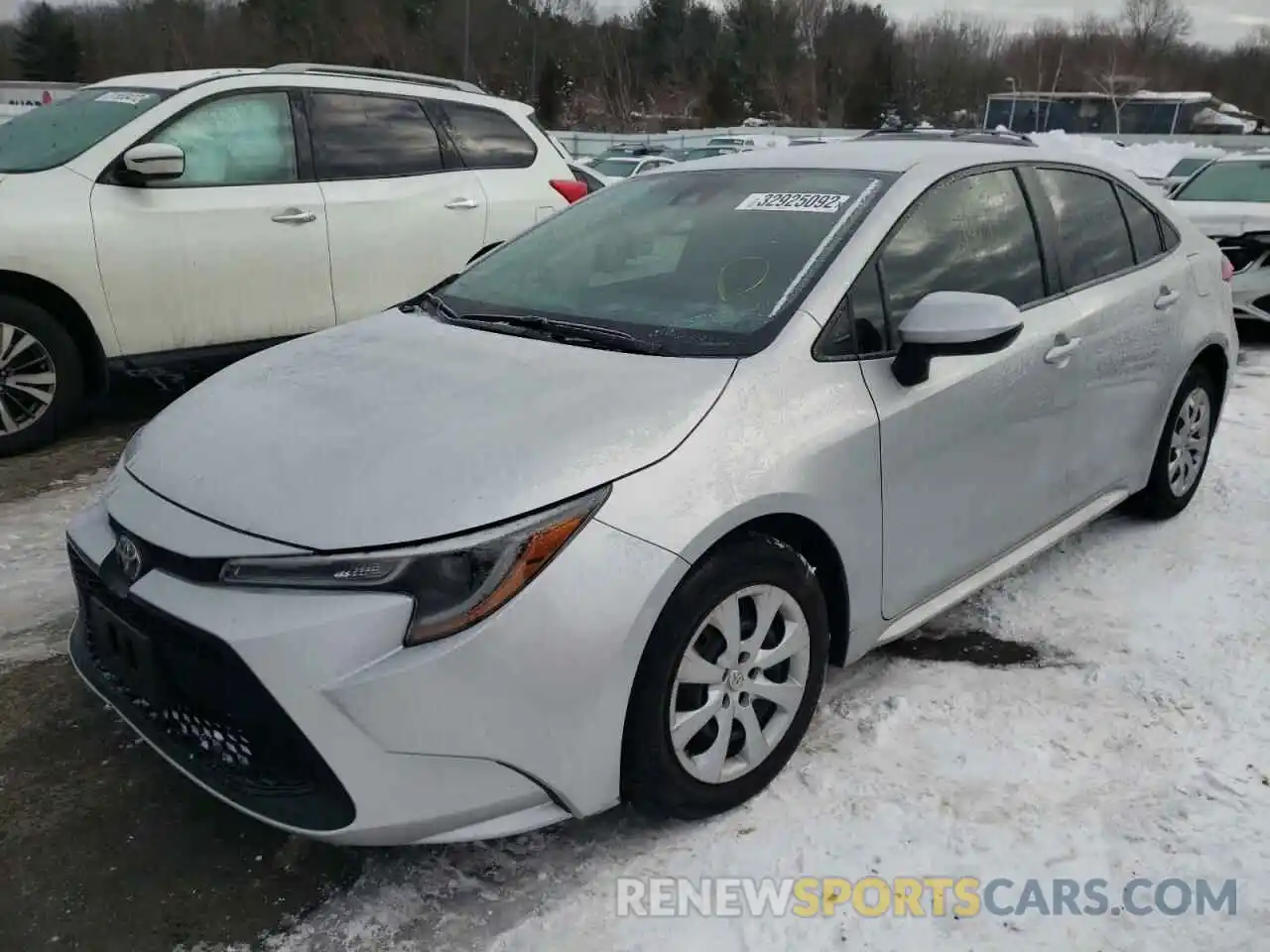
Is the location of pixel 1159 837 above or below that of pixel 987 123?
below

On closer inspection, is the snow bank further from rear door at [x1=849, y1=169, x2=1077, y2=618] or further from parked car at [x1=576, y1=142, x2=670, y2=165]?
rear door at [x1=849, y1=169, x2=1077, y2=618]

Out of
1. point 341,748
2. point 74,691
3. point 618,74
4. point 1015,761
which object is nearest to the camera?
point 341,748

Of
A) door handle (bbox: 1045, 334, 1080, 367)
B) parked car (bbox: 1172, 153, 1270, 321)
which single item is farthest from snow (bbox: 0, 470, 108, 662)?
parked car (bbox: 1172, 153, 1270, 321)

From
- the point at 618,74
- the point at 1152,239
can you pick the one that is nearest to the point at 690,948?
the point at 1152,239

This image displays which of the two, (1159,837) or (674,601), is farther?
(1159,837)

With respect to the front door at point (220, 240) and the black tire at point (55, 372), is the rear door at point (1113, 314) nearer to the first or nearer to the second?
the front door at point (220, 240)

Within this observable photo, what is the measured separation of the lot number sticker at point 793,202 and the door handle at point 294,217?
120 inches

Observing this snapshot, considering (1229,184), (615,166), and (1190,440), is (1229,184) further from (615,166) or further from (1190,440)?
(615,166)

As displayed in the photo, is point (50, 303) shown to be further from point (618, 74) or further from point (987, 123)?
point (618, 74)

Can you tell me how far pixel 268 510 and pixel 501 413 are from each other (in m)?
0.53

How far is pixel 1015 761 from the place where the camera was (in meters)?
2.77

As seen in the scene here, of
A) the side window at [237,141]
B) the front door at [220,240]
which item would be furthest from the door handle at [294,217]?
the side window at [237,141]

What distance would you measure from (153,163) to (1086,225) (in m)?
3.92

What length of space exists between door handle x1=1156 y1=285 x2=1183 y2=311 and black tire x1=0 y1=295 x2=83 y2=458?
15.0 feet
